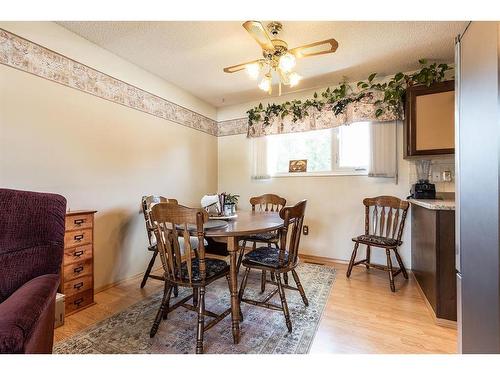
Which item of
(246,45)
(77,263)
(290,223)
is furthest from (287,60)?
(77,263)

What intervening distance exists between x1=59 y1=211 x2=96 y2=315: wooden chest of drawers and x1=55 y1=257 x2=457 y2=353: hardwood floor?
0.34ft

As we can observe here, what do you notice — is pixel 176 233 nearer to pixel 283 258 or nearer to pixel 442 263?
pixel 283 258

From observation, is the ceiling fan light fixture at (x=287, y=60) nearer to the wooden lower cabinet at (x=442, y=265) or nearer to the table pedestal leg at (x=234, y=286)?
the table pedestal leg at (x=234, y=286)

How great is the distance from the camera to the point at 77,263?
1.90m

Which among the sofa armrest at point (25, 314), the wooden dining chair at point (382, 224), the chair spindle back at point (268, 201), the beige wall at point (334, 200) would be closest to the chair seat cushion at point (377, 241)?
the wooden dining chair at point (382, 224)

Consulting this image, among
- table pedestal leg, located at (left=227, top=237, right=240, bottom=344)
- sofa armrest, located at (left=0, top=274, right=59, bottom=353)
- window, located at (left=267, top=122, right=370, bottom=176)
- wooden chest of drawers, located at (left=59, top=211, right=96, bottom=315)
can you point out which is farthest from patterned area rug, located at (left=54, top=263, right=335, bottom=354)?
window, located at (left=267, top=122, right=370, bottom=176)

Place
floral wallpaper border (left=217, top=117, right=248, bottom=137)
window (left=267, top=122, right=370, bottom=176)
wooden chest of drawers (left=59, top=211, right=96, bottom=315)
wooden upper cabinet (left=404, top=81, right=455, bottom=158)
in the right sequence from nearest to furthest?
wooden chest of drawers (left=59, top=211, right=96, bottom=315) < wooden upper cabinet (left=404, top=81, right=455, bottom=158) < window (left=267, top=122, right=370, bottom=176) < floral wallpaper border (left=217, top=117, right=248, bottom=137)

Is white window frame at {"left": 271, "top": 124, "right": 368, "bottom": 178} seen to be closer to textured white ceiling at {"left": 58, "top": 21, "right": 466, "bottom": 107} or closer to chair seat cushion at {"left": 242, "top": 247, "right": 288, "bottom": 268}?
textured white ceiling at {"left": 58, "top": 21, "right": 466, "bottom": 107}

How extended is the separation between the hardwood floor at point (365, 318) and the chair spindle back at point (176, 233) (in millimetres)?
834

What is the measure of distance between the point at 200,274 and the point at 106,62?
223 centimetres

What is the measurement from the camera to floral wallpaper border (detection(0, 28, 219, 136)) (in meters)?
1.74

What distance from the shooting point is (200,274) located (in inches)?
58.7

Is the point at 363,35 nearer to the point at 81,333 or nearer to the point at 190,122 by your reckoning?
the point at 190,122
